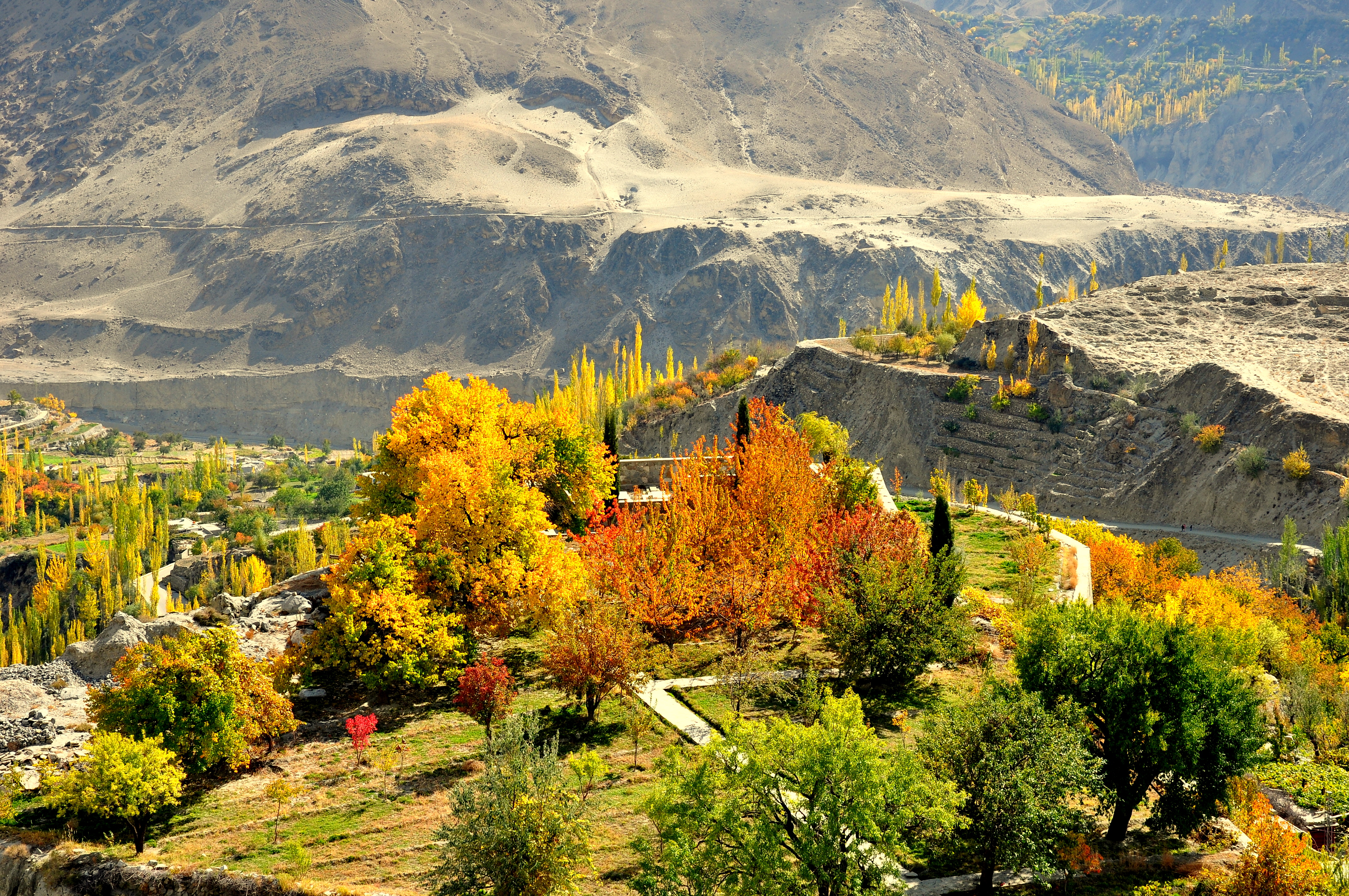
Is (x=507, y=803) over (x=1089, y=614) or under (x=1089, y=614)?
under

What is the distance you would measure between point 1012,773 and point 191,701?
1272 centimetres

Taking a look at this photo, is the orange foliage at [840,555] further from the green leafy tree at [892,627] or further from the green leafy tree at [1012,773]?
the green leafy tree at [1012,773]

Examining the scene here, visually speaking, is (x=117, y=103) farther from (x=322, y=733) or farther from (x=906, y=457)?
(x=322, y=733)

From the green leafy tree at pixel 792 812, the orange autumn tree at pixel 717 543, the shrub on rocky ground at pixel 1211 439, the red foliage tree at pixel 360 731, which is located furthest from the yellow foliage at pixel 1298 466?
the red foliage tree at pixel 360 731

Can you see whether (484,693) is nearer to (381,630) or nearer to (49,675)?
(381,630)

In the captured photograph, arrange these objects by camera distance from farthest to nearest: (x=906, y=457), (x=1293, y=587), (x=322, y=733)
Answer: (x=906, y=457) < (x=1293, y=587) < (x=322, y=733)

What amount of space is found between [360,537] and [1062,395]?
3841 centimetres

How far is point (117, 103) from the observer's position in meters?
174

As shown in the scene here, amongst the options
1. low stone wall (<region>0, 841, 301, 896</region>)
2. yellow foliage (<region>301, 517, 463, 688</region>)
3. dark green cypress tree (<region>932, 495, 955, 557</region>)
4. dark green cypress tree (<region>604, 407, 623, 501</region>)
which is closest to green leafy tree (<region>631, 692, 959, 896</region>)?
low stone wall (<region>0, 841, 301, 896</region>)

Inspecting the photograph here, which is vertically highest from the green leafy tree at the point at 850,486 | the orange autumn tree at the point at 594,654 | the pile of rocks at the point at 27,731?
the green leafy tree at the point at 850,486

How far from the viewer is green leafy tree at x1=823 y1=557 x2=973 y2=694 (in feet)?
68.7

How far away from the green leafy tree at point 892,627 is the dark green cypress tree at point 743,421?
1176 cm

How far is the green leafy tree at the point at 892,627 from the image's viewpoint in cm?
2095

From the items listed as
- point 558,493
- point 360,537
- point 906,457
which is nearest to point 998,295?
point 906,457
